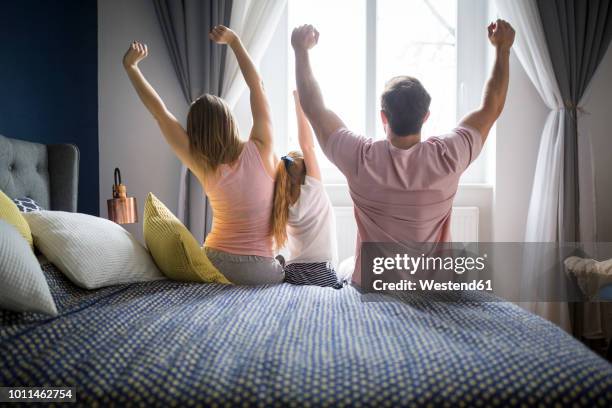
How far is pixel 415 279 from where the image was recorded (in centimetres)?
154

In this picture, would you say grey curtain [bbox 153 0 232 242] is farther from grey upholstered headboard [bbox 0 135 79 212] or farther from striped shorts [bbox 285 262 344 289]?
striped shorts [bbox 285 262 344 289]

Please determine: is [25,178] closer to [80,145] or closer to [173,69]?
[80,145]

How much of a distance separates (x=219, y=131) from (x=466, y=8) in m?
2.28

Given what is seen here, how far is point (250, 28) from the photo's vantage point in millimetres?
2730

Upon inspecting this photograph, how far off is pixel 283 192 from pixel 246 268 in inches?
13.4

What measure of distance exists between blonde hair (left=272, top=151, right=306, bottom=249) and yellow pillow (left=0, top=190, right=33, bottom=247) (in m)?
0.86

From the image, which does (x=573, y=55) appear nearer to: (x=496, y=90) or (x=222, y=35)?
(x=496, y=90)

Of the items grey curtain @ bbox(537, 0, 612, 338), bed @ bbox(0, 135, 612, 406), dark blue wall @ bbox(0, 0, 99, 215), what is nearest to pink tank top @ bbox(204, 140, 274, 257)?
bed @ bbox(0, 135, 612, 406)

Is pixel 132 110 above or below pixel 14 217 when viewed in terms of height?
above

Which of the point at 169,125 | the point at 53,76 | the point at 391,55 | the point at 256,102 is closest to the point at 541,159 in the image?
the point at 391,55

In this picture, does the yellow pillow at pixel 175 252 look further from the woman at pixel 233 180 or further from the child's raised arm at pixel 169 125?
the child's raised arm at pixel 169 125

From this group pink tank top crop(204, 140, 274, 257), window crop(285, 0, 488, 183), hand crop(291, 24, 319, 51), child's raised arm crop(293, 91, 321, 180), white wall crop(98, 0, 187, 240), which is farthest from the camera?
window crop(285, 0, 488, 183)

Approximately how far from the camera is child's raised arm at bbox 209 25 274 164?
1.80 m

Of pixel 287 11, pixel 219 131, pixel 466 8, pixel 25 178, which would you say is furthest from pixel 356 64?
pixel 25 178
